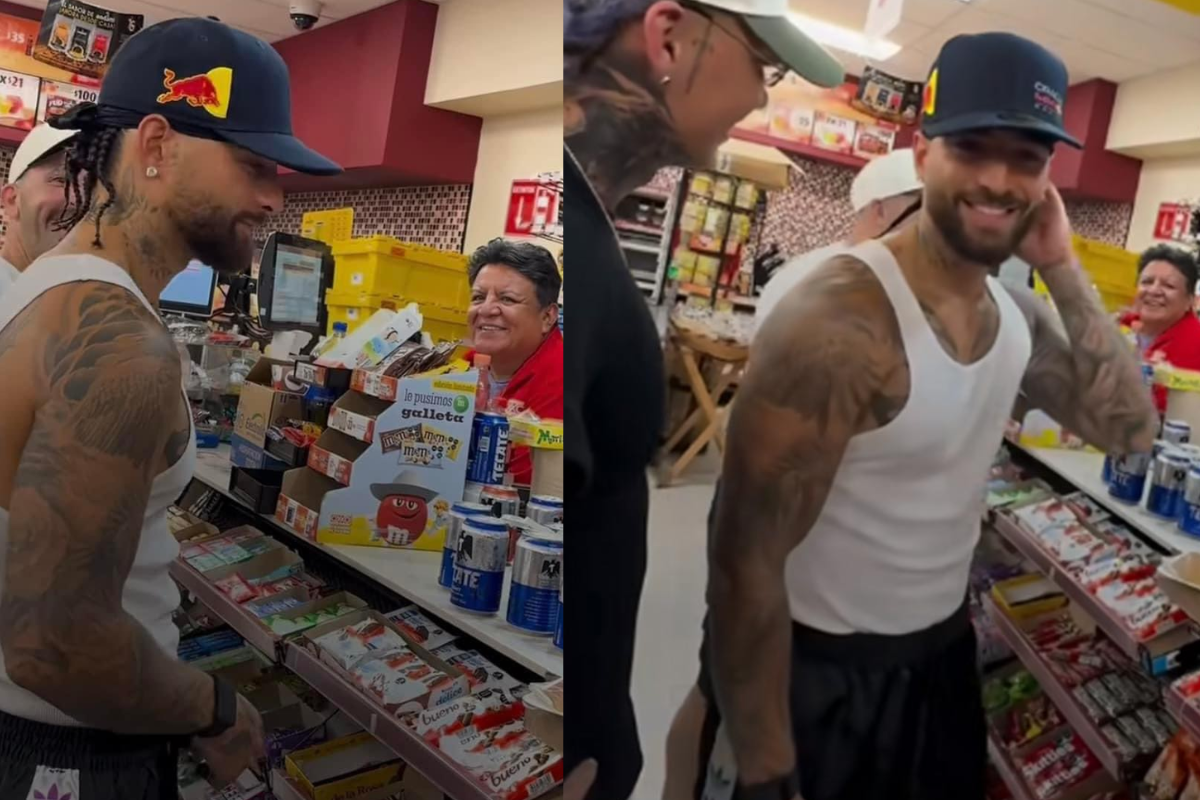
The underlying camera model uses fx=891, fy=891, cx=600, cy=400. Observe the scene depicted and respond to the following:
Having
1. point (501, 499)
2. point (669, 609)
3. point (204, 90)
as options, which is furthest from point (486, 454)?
point (669, 609)

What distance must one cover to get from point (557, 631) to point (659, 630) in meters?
0.79

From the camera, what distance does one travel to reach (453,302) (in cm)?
132

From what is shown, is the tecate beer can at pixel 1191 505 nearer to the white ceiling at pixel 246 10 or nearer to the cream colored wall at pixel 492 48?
the cream colored wall at pixel 492 48

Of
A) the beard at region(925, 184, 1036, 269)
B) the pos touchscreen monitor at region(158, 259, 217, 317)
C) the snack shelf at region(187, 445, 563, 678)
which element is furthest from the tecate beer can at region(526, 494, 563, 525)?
the beard at region(925, 184, 1036, 269)

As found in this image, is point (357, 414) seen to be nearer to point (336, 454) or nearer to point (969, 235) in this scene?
point (336, 454)

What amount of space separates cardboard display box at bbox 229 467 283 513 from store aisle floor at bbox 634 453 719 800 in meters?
1.22

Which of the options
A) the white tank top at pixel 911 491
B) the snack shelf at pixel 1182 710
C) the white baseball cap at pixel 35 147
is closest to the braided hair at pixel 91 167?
the white baseball cap at pixel 35 147

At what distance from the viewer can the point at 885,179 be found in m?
0.35

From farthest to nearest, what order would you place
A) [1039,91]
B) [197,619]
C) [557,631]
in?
1. [197,619]
2. [557,631]
3. [1039,91]

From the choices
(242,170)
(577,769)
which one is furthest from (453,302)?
(577,769)

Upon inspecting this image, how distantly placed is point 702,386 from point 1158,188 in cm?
23

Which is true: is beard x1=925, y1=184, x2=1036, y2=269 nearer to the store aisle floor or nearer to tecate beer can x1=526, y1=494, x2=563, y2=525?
the store aisle floor

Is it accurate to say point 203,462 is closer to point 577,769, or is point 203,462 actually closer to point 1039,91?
point 577,769

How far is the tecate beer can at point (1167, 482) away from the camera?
376mm
